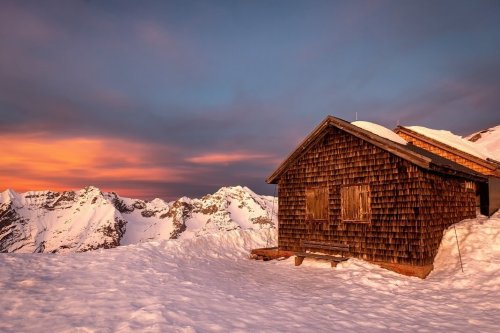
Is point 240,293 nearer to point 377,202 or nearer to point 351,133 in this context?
point 377,202

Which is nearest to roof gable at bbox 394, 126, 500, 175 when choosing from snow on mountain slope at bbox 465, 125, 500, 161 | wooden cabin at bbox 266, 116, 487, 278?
wooden cabin at bbox 266, 116, 487, 278

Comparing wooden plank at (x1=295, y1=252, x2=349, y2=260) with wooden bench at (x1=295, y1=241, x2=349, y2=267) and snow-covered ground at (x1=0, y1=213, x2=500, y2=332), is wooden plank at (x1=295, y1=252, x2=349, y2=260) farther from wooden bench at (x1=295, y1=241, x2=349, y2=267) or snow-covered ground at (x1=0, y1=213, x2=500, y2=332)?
snow-covered ground at (x1=0, y1=213, x2=500, y2=332)

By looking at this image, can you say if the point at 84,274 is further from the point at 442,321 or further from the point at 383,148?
the point at 383,148

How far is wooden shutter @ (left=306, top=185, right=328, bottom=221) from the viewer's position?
15.6 metres

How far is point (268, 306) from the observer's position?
843 centimetres

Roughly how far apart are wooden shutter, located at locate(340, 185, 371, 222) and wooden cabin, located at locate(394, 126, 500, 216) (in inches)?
290

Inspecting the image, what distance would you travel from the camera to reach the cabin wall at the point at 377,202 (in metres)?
12.8

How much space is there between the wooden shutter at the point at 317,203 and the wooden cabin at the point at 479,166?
26.7 feet

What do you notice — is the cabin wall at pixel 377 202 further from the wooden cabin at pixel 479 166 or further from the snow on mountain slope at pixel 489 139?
the snow on mountain slope at pixel 489 139

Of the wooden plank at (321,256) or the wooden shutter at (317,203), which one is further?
the wooden shutter at (317,203)

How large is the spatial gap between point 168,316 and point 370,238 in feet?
30.8

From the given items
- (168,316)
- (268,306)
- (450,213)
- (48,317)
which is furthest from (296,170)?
(48,317)

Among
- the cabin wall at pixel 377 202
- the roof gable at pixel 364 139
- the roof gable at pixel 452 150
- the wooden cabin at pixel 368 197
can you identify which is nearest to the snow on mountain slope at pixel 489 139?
the roof gable at pixel 452 150

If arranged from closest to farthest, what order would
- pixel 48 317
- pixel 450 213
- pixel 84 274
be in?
pixel 48 317 → pixel 84 274 → pixel 450 213
